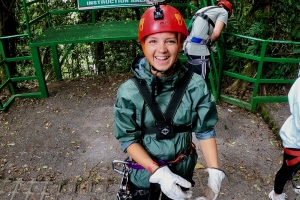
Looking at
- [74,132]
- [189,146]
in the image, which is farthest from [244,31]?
[189,146]

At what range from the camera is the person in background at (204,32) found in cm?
412

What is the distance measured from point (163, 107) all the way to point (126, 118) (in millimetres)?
235

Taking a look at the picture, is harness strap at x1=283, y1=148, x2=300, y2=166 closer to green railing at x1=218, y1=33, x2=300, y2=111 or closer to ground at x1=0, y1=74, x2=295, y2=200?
ground at x1=0, y1=74, x2=295, y2=200

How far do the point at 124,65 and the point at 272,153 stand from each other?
208 inches

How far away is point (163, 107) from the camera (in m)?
1.78

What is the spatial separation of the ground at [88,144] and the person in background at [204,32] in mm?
1105

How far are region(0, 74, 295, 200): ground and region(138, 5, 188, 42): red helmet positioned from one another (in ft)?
7.52

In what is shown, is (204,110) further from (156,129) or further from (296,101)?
(296,101)

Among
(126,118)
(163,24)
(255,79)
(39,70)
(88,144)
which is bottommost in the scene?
(88,144)

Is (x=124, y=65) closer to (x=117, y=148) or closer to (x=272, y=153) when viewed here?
(x=117, y=148)

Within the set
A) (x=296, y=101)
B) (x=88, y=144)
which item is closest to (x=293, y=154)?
(x=296, y=101)

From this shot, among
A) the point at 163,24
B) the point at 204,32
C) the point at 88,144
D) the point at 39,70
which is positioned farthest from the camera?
the point at 39,70

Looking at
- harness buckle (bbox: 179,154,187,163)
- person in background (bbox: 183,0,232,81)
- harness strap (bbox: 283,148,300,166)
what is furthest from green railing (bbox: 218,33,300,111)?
harness buckle (bbox: 179,154,187,163)

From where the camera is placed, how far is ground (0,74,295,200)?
3660 mm
